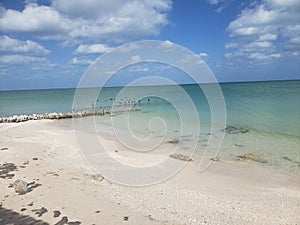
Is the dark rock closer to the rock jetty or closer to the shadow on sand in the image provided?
the shadow on sand

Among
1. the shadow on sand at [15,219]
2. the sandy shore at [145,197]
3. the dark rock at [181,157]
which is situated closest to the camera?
the shadow on sand at [15,219]

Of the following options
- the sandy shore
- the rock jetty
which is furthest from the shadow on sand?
the rock jetty

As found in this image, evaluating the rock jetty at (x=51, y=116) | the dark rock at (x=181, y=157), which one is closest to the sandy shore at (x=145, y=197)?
the dark rock at (x=181, y=157)

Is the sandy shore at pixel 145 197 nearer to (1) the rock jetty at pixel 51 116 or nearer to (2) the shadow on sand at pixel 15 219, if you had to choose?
(2) the shadow on sand at pixel 15 219

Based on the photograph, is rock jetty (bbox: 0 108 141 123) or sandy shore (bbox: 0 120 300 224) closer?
sandy shore (bbox: 0 120 300 224)

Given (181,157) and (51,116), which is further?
(51,116)

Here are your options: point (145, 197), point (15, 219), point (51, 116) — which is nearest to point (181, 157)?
point (145, 197)

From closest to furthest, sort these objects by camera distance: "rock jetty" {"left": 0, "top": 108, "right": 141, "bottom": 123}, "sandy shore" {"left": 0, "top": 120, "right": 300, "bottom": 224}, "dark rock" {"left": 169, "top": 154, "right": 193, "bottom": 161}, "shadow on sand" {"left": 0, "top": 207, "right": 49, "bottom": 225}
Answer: "shadow on sand" {"left": 0, "top": 207, "right": 49, "bottom": 225}
"sandy shore" {"left": 0, "top": 120, "right": 300, "bottom": 224}
"dark rock" {"left": 169, "top": 154, "right": 193, "bottom": 161}
"rock jetty" {"left": 0, "top": 108, "right": 141, "bottom": 123}

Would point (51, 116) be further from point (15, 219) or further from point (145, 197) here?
point (15, 219)

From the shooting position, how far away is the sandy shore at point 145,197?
7023 mm

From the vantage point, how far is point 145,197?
832 centimetres

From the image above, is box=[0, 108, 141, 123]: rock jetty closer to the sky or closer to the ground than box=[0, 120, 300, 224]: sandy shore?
closer to the sky

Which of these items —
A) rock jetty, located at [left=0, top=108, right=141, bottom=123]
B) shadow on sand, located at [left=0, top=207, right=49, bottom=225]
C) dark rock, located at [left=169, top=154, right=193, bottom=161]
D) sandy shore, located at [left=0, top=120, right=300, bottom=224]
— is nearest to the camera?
shadow on sand, located at [left=0, top=207, right=49, bottom=225]

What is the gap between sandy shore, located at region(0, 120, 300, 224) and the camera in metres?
7.02
